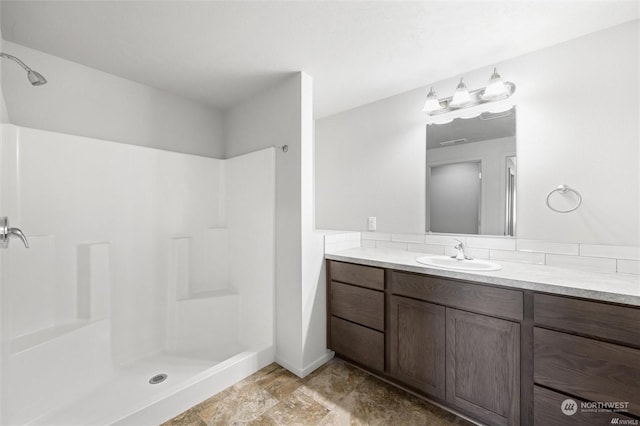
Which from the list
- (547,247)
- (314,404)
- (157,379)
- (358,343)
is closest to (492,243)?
(547,247)

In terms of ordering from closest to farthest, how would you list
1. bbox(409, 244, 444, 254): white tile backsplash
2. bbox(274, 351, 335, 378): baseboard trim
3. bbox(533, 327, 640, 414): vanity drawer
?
bbox(533, 327, 640, 414): vanity drawer → bbox(274, 351, 335, 378): baseboard trim → bbox(409, 244, 444, 254): white tile backsplash

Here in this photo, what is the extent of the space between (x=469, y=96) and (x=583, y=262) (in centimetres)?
130

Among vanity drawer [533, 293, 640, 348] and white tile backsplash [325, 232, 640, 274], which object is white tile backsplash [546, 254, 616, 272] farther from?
vanity drawer [533, 293, 640, 348]

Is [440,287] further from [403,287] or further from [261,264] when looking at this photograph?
[261,264]

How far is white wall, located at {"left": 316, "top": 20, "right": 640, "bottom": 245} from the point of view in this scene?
4.83 feet

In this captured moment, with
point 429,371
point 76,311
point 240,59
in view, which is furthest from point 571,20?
point 76,311

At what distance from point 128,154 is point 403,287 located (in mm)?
2317

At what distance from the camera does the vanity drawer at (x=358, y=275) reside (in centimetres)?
183

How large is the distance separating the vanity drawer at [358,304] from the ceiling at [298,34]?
1.66 meters

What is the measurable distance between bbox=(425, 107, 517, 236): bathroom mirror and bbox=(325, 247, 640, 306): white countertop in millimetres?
360

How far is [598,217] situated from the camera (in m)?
1.54

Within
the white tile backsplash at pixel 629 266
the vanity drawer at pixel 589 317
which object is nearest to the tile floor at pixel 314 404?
the vanity drawer at pixel 589 317

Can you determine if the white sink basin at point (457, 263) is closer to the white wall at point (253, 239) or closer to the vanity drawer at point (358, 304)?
the vanity drawer at point (358, 304)

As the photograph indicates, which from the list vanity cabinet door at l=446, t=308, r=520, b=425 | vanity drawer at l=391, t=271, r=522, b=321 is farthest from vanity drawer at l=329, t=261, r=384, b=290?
vanity cabinet door at l=446, t=308, r=520, b=425
